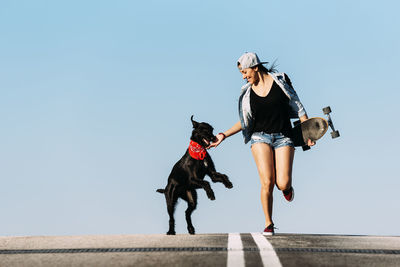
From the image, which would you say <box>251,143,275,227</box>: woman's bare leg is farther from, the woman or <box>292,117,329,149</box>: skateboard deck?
<box>292,117,329,149</box>: skateboard deck

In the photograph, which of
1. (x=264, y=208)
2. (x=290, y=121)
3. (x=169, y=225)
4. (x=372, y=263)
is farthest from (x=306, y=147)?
(x=372, y=263)

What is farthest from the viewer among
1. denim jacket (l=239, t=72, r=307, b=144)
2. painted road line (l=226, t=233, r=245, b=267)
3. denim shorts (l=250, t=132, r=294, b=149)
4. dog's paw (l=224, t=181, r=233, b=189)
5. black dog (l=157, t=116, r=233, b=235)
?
dog's paw (l=224, t=181, r=233, b=189)

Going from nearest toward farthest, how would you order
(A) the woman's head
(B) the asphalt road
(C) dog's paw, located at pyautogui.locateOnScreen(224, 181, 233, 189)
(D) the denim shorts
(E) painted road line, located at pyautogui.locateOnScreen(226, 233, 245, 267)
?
(E) painted road line, located at pyautogui.locateOnScreen(226, 233, 245, 267), (B) the asphalt road, (D) the denim shorts, (A) the woman's head, (C) dog's paw, located at pyautogui.locateOnScreen(224, 181, 233, 189)

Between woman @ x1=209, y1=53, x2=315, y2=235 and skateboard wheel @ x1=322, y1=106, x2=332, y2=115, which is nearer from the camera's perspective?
woman @ x1=209, y1=53, x2=315, y2=235

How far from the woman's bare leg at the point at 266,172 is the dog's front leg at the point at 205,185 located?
2.44 ft

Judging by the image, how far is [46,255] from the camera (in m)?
6.37

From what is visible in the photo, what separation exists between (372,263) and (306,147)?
3.47m

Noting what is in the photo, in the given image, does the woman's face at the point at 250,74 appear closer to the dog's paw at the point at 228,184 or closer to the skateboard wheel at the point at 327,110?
the skateboard wheel at the point at 327,110

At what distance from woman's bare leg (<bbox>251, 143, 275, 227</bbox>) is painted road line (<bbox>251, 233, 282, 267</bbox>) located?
4.45 ft

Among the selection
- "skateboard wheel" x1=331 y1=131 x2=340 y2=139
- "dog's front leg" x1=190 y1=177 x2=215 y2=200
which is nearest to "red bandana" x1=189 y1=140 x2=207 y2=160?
"dog's front leg" x1=190 y1=177 x2=215 y2=200

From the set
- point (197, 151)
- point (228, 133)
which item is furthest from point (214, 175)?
point (228, 133)

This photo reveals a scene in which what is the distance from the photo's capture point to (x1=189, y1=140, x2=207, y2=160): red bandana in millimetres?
8836

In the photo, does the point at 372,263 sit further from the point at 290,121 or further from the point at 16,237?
the point at 16,237

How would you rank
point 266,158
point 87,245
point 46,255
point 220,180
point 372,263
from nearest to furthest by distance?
1. point 372,263
2. point 46,255
3. point 87,245
4. point 266,158
5. point 220,180
